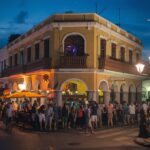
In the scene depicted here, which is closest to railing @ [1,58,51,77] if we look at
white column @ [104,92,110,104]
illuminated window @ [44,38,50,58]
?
illuminated window @ [44,38,50,58]

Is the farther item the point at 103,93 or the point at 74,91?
the point at 103,93

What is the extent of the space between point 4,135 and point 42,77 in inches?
472

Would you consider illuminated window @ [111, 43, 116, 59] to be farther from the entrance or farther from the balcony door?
the entrance

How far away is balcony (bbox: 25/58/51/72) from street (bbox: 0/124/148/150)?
29.2 feet

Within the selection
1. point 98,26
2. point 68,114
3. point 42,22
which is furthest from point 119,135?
point 42,22

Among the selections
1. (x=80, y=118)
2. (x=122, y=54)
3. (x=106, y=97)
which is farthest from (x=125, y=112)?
(x=122, y=54)

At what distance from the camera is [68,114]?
24.6m

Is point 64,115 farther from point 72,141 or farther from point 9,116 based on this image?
point 72,141

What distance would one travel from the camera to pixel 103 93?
3322 cm

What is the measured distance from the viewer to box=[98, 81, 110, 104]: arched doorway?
3288cm

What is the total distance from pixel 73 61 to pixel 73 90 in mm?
3104

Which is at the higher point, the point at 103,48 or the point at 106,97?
the point at 103,48

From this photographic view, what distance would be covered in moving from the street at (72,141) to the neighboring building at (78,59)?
816 cm

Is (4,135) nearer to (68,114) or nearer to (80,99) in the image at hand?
(68,114)
